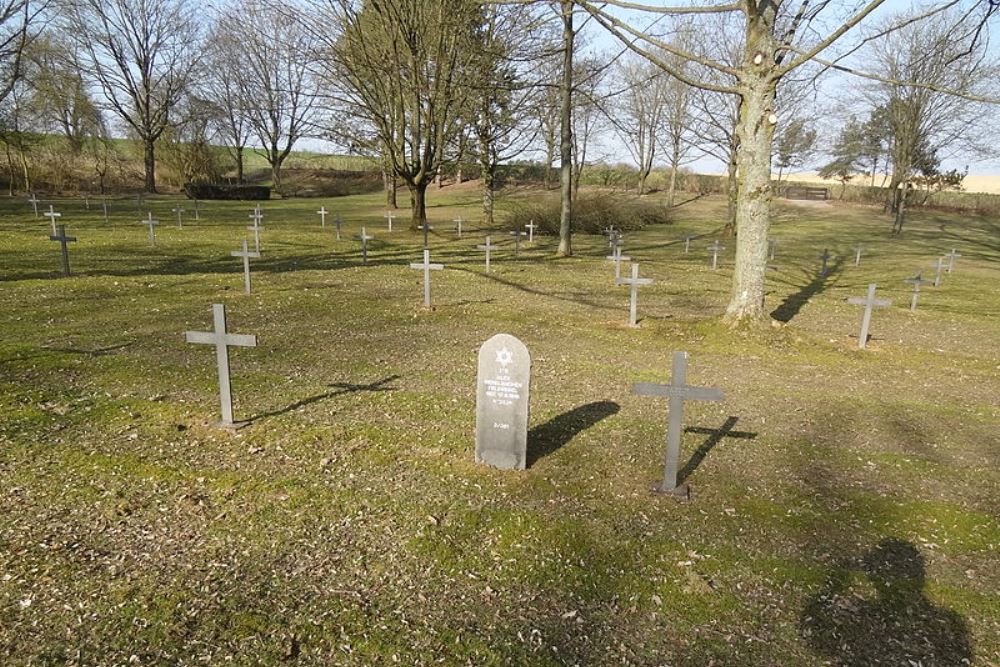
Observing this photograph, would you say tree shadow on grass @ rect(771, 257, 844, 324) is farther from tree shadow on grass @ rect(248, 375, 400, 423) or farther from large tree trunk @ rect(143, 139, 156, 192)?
large tree trunk @ rect(143, 139, 156, 192)

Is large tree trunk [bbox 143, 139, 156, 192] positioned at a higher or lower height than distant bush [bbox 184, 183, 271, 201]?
higher

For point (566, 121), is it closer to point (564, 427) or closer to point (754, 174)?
point (754, 174)

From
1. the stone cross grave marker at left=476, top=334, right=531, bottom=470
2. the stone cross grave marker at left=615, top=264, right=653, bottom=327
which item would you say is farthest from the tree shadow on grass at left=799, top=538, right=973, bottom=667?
the stone cross grave marker at left=615, top=264, right=653, bottom=327

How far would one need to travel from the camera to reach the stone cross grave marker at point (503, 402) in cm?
484

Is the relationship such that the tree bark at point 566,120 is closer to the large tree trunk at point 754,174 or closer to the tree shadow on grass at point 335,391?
the large tree trunk at point 754,174

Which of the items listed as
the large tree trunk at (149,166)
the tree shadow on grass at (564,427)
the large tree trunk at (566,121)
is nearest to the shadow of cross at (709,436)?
the tree shadow on grass at (564,427)

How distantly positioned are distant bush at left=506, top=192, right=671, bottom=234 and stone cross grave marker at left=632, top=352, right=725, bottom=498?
24.2 m

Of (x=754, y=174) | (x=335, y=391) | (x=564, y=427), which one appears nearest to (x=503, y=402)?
(x=564, y=427)

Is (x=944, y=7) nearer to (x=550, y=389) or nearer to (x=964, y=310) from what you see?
(x=550, y=389)

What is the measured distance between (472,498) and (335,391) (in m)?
2.92

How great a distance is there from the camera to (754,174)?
8.76 metres

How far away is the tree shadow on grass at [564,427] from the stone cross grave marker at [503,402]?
0.32 metres

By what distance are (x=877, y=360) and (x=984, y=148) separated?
1341 inches

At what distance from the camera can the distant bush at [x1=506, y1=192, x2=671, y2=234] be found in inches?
1134
